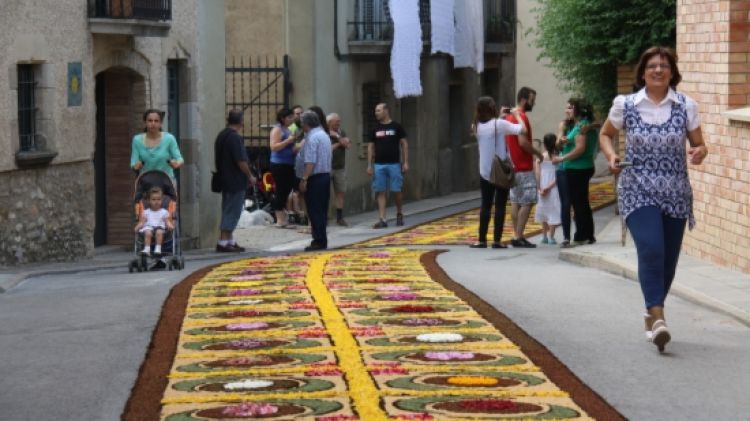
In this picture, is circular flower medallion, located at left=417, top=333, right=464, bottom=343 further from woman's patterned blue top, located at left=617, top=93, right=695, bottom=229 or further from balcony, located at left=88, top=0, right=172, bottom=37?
balcony, located at left=88, top=0, right=172, bottom=37

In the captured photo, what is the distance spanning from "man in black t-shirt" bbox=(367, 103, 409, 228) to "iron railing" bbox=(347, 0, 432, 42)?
301 inches

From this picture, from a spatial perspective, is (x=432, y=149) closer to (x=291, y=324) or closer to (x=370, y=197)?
(x=370, y=197)

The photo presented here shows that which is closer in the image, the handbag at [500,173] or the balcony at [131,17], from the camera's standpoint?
the handbag at [500,173]

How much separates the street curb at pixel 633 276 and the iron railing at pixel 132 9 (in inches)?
287

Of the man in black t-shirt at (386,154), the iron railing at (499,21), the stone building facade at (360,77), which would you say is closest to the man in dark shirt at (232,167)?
the man in black t-shirt at (386,154)

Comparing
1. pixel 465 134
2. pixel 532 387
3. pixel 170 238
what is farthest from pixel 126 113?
pixel 465 134

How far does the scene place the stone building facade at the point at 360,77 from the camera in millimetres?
33312

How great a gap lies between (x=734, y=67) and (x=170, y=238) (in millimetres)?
6178

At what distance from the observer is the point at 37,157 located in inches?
830

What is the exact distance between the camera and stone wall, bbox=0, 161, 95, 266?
2041 centimetres

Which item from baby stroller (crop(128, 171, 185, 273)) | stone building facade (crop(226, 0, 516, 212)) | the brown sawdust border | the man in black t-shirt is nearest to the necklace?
baby stroller (crop(128, 171, 185, 273))

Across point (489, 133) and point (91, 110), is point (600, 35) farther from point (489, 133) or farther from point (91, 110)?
point (489, 133)

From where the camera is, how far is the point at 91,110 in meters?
A: 23.1

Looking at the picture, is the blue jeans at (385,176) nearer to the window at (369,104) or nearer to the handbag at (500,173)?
the handbag at (500,173)
